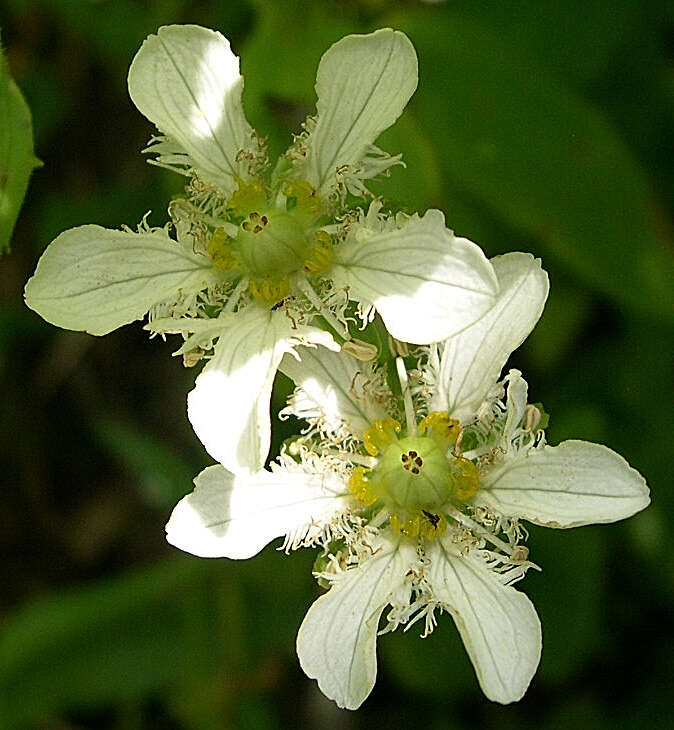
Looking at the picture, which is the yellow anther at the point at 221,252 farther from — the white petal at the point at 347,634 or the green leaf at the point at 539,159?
the green leaf at the point at 539,159

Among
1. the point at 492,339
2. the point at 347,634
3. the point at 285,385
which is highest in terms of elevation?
the point at 492,339

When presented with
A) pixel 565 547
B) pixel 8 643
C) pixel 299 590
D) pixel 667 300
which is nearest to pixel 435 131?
pixel 667 300

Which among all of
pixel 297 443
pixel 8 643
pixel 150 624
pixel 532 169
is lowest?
pixel 8 643

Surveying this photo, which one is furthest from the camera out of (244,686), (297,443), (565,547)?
(244,686)

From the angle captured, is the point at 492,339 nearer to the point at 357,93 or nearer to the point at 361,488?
the point at 361,488

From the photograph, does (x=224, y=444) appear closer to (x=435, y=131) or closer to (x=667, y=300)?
(x=435, y=131)

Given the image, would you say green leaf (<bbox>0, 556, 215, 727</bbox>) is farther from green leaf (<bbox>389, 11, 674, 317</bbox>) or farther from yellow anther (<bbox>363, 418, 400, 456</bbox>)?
green leaf (<bbox>389, 11, 674, 317</bbox>)

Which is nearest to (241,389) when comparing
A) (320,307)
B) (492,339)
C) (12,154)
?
(320,307)
